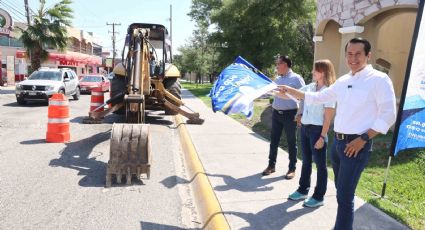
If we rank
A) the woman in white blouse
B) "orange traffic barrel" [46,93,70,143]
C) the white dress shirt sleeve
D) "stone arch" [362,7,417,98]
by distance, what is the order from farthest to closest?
"stone arch" [362,7,417,98] → "orange traffic barrel" [46,93,70,143] → the woman in white blouse → the white dress shirt sleeve

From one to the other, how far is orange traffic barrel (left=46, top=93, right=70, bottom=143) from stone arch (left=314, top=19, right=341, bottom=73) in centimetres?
894

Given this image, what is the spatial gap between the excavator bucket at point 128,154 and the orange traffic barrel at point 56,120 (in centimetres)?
308

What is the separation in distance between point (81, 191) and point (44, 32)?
24543 mm

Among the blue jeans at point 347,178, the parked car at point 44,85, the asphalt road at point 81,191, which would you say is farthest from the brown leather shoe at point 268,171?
the parked car at point 44,85

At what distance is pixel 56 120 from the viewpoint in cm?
879

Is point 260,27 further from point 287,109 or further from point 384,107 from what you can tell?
point 384,107

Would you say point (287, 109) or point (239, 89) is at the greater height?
point (239, 89)

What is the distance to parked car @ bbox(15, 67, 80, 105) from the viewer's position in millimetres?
17188

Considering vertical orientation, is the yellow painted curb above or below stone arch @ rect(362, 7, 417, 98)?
below

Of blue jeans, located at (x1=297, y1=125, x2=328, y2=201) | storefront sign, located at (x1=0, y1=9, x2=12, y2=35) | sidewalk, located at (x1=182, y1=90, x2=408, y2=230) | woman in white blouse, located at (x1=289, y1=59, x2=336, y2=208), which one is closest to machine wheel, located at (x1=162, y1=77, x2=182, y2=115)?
sidewalk, located at (x1=182, y1=90, x2=408, y2=230)

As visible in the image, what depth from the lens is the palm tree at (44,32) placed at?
87.4ft

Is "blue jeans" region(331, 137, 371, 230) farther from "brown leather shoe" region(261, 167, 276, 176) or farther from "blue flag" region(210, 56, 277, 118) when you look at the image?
"brown leather shoe" region(261, 167, 276, 176)

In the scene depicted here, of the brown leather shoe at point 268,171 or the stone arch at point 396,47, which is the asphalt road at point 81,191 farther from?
the stone arch at point 396,47

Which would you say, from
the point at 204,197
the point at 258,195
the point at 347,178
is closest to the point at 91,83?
the point at 204,197
